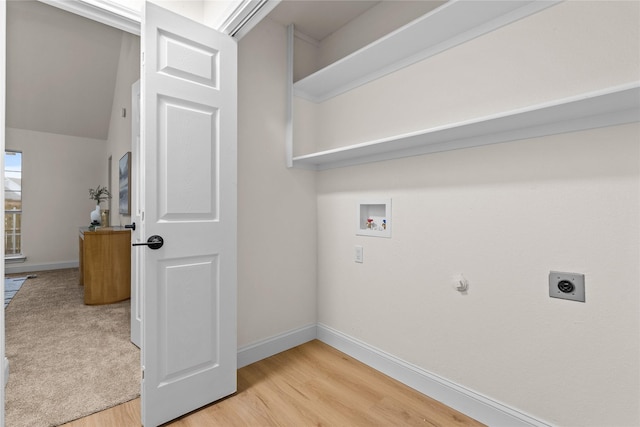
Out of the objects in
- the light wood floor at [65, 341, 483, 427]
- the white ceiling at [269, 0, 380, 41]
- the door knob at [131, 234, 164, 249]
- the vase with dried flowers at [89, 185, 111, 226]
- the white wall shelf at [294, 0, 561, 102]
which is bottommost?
→ the light wood floor at [65, 341, 483, 427]

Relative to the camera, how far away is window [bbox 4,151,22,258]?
521cm

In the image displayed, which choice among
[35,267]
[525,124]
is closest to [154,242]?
[525,124]

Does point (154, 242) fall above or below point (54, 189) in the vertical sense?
below

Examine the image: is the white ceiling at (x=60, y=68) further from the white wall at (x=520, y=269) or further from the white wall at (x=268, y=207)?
the white wall at (x=520, y=269)

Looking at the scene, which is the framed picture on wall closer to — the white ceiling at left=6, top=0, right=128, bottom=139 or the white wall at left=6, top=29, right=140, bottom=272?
the white wall at left=6, top=29, right=140, bottom=272

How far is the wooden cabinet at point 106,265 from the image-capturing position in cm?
338

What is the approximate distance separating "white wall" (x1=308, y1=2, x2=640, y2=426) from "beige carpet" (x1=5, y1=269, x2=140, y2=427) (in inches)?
65.5

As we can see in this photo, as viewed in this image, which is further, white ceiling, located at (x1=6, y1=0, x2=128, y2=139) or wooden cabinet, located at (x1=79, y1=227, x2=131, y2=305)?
white ceiling, located at (x1=6, y1=0, x2=128, y2=139)

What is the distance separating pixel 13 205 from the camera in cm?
525

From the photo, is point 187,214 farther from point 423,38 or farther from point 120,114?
point 120,114

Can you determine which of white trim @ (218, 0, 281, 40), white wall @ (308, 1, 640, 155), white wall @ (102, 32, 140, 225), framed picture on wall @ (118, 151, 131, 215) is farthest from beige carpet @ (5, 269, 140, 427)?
white wall @ (308, 1, 640, 155)

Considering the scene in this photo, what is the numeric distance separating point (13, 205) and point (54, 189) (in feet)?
2.03

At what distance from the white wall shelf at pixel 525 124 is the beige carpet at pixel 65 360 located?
2.02 metres

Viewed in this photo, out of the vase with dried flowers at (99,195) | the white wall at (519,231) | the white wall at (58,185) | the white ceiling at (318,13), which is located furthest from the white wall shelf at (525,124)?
the white wall at (58,185)
